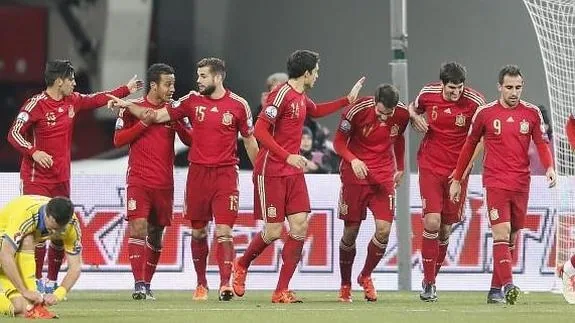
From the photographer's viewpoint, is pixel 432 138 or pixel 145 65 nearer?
pixel 432 138

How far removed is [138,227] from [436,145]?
2.63 meters

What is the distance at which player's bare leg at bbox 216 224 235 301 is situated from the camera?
1591cm

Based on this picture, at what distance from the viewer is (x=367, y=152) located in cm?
1625

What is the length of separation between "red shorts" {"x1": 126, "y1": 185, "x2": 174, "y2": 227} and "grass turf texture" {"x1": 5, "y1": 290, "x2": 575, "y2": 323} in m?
0.70

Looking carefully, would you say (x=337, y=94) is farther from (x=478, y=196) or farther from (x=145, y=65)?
(x=478, y=196)

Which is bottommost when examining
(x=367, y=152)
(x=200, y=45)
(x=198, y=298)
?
(x=198, y=298)

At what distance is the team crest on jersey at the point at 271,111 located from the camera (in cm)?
1544

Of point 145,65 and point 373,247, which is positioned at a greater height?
point 145,65

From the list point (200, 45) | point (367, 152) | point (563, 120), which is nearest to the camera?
point (367, 152)

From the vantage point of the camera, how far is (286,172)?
51.5ft

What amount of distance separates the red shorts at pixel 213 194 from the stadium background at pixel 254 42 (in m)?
6.02

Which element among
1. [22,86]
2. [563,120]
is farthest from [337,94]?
[563,120]

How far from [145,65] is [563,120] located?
6014 mm

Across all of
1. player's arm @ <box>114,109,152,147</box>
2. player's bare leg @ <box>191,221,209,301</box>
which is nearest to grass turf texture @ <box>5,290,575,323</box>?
player's bare leg @ <box>191,221,209,301</box>
